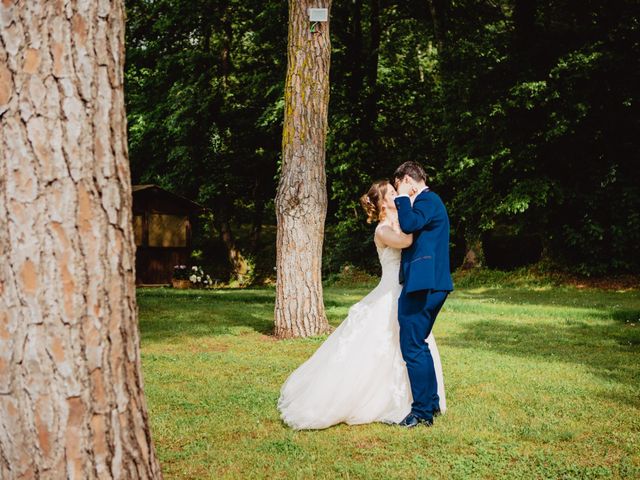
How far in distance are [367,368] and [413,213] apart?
1461 mm

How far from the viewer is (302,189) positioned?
10367 millimetres

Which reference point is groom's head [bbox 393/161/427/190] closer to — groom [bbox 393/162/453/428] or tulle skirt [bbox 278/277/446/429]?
groom [bbox 393/162/453/428]

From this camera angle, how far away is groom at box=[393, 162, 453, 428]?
590cm

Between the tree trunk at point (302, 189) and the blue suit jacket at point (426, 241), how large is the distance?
439cm

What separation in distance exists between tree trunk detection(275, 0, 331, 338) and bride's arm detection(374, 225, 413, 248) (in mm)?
3944

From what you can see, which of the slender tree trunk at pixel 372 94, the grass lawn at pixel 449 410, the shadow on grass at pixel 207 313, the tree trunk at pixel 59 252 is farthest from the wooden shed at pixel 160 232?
the tree trunk at pixel 59 252

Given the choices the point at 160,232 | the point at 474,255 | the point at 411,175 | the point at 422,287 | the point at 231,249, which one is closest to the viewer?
the point at 422,287

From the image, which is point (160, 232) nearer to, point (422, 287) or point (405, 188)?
point (405, 188)

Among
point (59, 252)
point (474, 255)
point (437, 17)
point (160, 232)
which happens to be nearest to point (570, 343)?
point (59, 252)

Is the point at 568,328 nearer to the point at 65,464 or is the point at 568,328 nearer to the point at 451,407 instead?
the point at 451,407

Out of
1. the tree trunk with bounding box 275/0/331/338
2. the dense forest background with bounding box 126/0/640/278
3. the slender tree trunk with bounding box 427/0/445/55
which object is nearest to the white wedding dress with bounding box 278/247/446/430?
the tree trunk with bounding box 275/0/331/338

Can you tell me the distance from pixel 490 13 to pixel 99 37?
88.8ft

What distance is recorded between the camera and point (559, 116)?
20.0 m

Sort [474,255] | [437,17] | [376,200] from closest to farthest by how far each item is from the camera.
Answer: [376,200], [474,255], [437,17]
